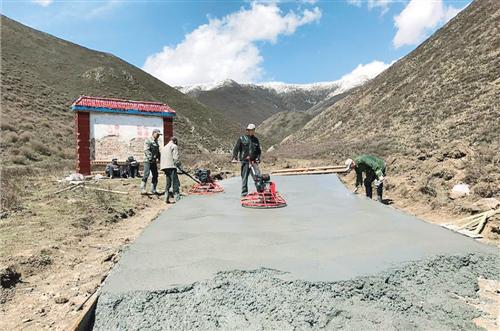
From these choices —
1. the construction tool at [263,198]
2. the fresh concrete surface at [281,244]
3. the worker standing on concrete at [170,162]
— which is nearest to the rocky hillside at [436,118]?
the fresh concrete surface at [281,244]

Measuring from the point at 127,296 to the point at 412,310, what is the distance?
8.05ft

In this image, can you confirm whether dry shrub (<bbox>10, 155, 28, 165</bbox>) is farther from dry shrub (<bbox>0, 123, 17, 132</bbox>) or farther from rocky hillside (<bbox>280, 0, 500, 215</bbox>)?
rocky hillside (<bbox>280, 0, 500, 215</bbox>)

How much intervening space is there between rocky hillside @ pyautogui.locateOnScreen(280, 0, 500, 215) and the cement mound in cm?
544

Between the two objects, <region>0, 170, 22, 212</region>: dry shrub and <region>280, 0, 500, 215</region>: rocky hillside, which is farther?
<region>280, 0, 500, 215</region>: rocky hillside

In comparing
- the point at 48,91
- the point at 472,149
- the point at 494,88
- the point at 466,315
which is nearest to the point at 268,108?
the point at 48,91

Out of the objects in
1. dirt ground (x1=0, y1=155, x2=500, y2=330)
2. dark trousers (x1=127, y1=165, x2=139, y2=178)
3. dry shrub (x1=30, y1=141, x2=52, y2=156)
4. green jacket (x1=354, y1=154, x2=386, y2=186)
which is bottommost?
dirt ground (x1=0, y1=155, x2=500, y2=330)

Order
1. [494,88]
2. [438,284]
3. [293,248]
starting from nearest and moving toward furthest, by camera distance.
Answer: [438,284], [293,248], [494,88]

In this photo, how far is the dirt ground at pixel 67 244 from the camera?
3.81m

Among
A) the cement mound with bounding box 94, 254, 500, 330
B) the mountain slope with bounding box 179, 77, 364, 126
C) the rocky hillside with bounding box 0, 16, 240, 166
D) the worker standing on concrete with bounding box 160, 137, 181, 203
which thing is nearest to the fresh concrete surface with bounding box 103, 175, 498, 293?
the cement mound with bounding box 94, 254, 500, 330

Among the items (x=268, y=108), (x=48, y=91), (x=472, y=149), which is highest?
(x=268, y=108)

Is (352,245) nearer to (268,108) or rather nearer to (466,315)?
(466,315)

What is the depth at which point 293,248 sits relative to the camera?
4.84 m

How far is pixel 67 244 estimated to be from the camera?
5973 millimetres

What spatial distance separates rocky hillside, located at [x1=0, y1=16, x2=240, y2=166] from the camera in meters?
25.2
